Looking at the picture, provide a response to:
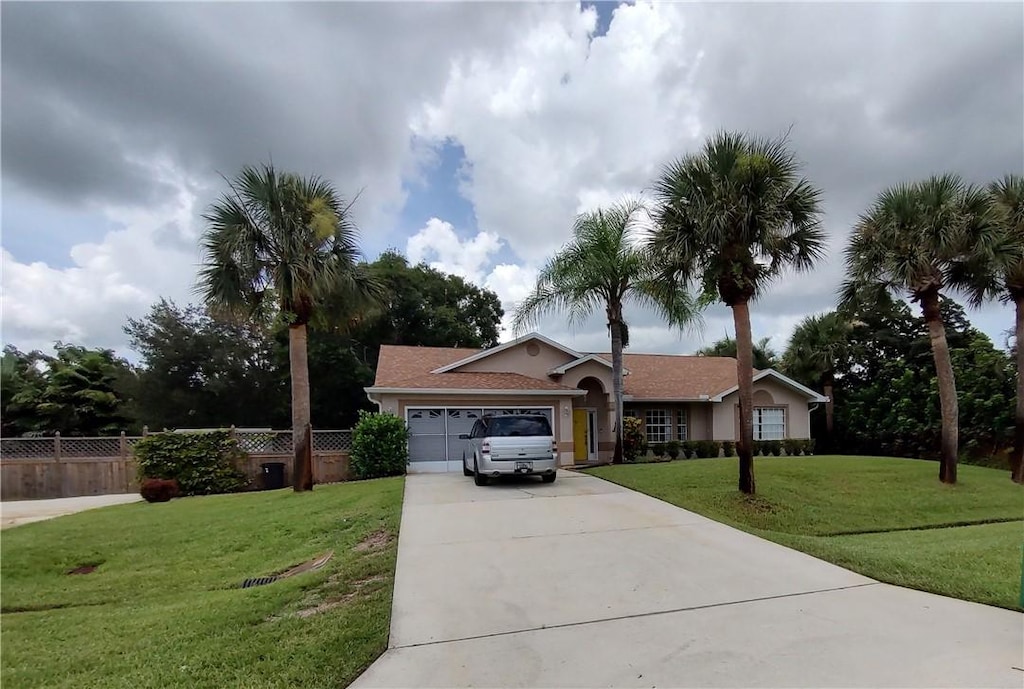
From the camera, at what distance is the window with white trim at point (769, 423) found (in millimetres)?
24078

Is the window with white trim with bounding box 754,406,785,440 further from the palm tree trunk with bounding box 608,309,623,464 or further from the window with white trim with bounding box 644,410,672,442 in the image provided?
the palm tree trunk with bounding box 608,309,623,464

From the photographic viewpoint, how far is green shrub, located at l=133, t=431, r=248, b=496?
1766 centimetres

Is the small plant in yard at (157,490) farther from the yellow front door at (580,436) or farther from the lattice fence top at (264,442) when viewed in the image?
the yellow front door at (580,436)

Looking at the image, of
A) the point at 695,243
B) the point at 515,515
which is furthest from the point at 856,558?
the point at 695,243

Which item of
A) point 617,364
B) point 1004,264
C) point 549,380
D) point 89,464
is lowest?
point 89,464

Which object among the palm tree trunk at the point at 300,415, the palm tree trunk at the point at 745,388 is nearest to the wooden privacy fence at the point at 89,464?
the palm tree trunk at the point at 300,415

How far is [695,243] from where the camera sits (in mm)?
12828

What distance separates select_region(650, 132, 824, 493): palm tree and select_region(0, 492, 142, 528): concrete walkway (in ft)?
55.9

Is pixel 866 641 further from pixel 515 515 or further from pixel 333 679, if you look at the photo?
pixel 515 515

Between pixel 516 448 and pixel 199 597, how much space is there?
24.4 feet

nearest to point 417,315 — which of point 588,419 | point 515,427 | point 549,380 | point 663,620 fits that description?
point 549,380

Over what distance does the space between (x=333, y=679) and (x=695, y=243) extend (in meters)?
11.3

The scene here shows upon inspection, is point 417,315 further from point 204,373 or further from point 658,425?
point 658,425

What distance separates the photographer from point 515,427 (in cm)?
1351
